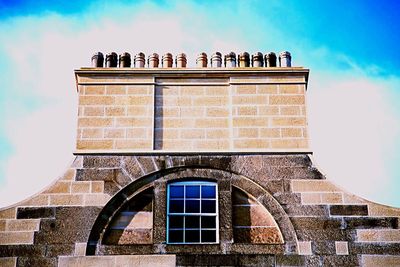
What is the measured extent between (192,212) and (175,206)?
0.40m

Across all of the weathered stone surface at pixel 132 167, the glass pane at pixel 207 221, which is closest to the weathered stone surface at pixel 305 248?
the glass pane at pixel 207 221

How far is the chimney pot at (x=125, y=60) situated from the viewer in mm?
15359

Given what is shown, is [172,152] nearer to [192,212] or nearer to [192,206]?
[192,206]

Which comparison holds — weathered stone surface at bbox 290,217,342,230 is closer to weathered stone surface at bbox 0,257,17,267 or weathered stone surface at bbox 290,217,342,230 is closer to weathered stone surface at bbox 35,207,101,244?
weathered stone surface at bbox 35,207,101,244

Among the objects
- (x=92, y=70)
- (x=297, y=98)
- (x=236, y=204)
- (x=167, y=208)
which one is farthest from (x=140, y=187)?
(x=297, y=98)

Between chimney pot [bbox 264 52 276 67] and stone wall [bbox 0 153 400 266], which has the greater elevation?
chimney pot [bbox 264 52 276 67]

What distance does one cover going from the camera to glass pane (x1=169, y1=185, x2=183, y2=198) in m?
14.0

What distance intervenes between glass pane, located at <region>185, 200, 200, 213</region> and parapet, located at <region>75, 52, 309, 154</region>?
117 centimetres

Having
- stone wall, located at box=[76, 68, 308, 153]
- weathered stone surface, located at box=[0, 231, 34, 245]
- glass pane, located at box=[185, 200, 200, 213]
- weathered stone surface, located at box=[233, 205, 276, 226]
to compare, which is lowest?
weathered stone surface, located at box=[0, 231, 34, 245]

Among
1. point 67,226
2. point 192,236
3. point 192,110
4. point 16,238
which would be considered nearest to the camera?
point 16,238

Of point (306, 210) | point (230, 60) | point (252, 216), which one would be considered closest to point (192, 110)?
point (230, 60)

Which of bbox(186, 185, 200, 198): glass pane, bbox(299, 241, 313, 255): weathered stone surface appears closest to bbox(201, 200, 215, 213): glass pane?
bbox(186, 185, 200, 198): glass pane

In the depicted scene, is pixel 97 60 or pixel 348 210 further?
pixel 97 60

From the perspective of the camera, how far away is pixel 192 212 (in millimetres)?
13812
